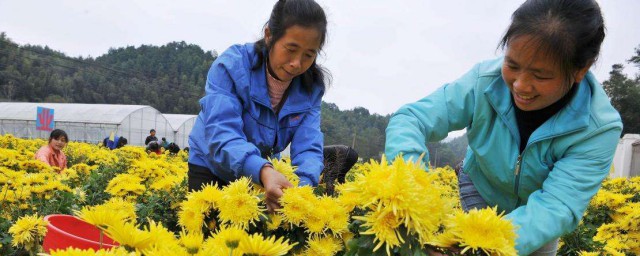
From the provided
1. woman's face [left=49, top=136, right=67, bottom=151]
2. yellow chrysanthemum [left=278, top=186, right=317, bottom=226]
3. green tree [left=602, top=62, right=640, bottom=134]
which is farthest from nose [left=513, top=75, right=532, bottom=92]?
green tree [left=602, top=62, right=640, bottom=134]

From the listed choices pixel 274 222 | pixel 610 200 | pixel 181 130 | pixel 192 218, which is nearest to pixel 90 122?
pixel 181 130

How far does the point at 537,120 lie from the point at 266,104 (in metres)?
1.14

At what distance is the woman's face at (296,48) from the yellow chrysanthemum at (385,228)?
103cm

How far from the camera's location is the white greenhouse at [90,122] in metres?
25.7

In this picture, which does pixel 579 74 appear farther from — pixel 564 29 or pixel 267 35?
pixel 267 35

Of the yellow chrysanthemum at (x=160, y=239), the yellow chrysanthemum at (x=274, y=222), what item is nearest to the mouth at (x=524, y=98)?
the yellow chrysanthemum at (x=274, y=222)

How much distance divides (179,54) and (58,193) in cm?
6380

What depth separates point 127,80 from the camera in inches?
2136

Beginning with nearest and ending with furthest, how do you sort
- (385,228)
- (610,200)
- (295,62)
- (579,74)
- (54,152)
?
(385,228) < (579,74) < (295,62) < (610,200) < (54,152)

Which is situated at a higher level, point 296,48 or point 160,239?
point 296,48

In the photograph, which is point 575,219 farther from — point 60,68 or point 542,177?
point 60,68

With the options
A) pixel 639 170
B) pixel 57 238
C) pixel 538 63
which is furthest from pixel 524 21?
pixel 639 170

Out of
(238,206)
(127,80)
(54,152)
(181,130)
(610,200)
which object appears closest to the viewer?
(238,206)

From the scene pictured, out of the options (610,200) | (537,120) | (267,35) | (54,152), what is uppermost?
(267,35)
